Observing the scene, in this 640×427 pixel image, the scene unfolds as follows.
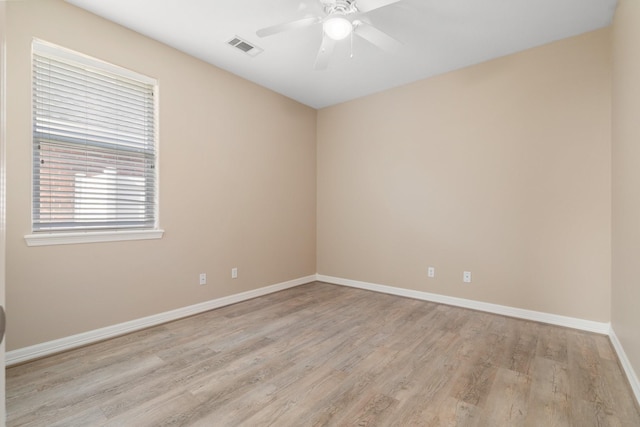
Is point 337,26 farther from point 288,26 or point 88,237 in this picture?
point 88,237

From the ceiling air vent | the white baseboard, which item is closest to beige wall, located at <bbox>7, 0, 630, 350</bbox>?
the white baseboard

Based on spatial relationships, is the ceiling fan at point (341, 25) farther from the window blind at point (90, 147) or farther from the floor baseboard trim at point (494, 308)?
the floor baseboard trim at point (494, 308)

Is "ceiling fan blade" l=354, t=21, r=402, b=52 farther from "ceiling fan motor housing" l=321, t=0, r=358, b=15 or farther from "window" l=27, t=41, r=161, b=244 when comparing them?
"window" l=27, t=41, r=161, b=244

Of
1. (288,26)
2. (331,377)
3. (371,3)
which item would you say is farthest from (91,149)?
(331,377)

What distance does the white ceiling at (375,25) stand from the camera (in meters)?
2.41

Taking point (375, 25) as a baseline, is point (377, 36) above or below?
below

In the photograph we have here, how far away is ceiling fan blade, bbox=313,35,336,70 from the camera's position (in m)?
2.34

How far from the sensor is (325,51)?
2.45 m

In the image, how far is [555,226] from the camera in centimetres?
295

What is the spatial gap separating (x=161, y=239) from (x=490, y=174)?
3.56 m

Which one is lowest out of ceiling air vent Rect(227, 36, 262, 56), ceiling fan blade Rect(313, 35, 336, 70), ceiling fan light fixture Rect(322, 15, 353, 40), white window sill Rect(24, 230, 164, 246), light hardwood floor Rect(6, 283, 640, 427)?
light hardwood floor Rect(6, 283, 640, 427)

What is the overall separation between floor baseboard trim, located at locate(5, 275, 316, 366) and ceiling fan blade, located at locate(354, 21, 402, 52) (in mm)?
3065

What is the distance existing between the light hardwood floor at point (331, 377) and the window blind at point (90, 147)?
111 centimetres

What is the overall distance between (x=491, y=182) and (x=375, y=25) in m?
2.05
